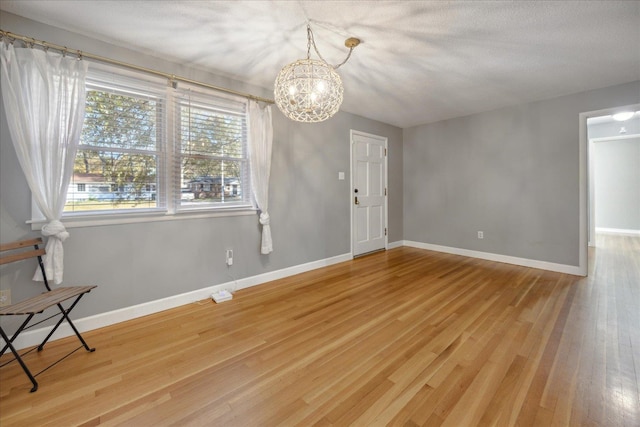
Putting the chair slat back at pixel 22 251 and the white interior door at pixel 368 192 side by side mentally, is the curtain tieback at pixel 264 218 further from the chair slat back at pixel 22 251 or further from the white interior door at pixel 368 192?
the chair slat back at pixel 22 251

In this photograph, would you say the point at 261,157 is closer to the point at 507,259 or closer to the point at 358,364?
the point at 358,364

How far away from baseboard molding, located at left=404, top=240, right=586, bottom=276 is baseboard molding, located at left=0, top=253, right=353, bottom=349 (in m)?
2.89

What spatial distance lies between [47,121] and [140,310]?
1710mm

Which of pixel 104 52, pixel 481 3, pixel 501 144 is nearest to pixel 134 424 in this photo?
pixel 104 52

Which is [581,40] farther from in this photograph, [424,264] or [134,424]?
[134,424]

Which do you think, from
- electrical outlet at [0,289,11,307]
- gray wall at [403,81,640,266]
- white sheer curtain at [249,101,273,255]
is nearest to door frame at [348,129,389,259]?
gray wall at [403,81,640,266]

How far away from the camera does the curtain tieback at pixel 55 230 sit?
79.5 inches

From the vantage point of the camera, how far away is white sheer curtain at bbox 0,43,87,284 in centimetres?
194

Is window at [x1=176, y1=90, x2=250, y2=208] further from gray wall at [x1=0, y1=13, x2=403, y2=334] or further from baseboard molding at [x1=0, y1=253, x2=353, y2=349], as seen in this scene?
baseboard molding at [x1=0, y1=253, x2=353, y2=349]

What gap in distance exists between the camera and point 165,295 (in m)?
2.68

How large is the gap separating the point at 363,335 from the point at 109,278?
2236 mm

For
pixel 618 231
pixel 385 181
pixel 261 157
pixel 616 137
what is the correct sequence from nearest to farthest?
pixel 261 157 → pixel 385 181 → pixel 616 137 → pixel 618 231

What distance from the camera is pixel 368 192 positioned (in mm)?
4863

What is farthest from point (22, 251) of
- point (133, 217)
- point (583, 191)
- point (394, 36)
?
point (583, 191)
